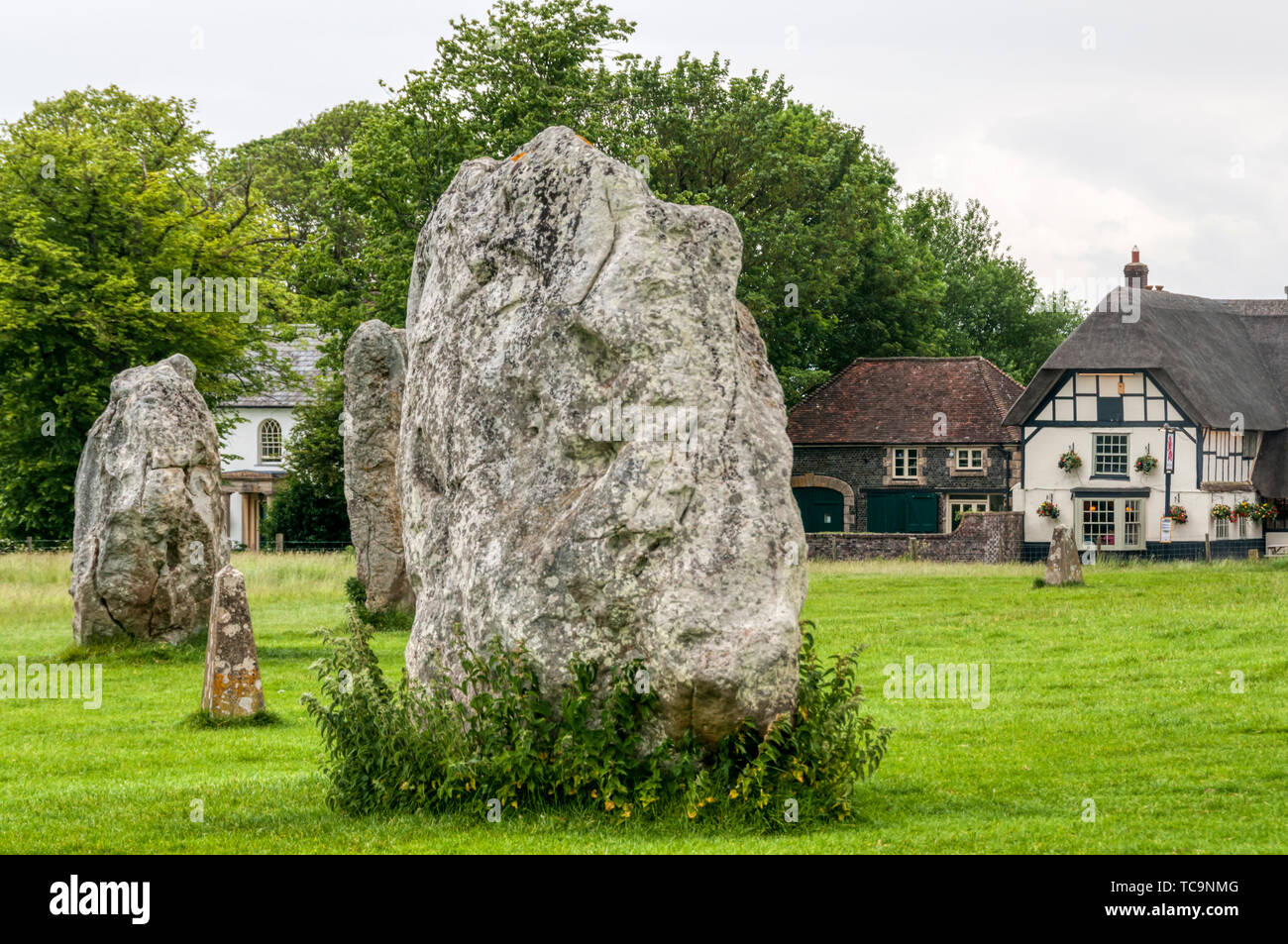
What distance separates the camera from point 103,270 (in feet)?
145

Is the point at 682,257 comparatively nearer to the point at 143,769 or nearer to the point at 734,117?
the point at 143,769

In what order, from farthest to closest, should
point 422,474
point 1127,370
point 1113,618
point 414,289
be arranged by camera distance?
point 1127,370 < point 1113,618 < point 414,289 < point 422,474

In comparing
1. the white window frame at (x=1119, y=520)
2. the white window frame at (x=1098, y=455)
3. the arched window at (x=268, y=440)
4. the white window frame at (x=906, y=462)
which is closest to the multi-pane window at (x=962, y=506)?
the white window frame at (x=906, y=462)

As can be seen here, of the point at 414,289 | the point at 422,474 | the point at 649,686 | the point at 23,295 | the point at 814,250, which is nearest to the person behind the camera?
the point at 649,686

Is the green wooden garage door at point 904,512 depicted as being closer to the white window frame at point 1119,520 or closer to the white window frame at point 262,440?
the white window frame at point 1119,520

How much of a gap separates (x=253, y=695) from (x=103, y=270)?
31.2 metres

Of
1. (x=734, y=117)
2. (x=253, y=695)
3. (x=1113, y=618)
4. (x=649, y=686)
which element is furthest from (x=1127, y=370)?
(x=649, y=686)

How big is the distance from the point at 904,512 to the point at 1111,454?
8436 millimetres

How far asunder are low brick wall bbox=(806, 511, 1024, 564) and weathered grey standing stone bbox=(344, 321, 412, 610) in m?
22.4

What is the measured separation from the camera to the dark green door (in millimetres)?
56969

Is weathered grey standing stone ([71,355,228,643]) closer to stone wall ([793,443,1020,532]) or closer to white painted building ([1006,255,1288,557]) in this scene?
white painted building ([1006,255,1288,557])

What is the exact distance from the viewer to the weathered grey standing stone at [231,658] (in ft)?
52.8

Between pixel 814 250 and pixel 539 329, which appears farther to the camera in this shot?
pixel 814 250

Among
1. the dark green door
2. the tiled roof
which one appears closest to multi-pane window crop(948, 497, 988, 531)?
the tiled roof
